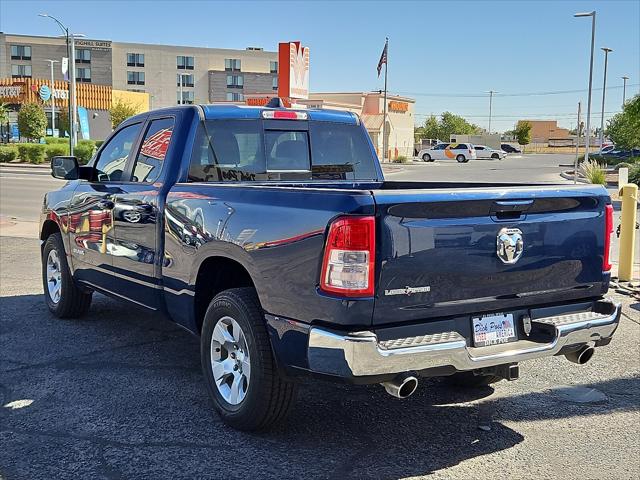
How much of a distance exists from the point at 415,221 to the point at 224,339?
1551 millimetres

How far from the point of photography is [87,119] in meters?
67.8

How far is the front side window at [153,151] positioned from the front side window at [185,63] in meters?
101

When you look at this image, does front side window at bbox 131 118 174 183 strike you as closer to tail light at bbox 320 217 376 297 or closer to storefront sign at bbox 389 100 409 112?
tail light at bbox 320 217 376 297

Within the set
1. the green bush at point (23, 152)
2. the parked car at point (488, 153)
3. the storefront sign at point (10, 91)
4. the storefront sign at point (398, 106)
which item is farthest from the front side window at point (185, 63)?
the green bush at point (23, 152)

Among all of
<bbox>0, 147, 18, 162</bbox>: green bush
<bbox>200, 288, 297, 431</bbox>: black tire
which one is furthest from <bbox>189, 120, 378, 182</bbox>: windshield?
<bbox>0, 147, 18, 162</bbox>: green bush

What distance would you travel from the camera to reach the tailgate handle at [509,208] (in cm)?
395

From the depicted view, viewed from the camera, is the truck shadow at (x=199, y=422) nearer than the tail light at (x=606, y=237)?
Yes

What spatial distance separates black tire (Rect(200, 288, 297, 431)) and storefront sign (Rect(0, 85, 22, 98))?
65624 mm

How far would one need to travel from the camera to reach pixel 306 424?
181 inches

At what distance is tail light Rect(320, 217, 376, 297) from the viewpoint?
3.55 m

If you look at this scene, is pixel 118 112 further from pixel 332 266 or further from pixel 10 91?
pixel 332 266

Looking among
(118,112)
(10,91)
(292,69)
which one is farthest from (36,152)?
(292,69)

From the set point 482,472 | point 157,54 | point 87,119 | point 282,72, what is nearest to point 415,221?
point 482,472

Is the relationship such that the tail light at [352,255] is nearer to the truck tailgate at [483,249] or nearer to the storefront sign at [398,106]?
the truck tailgate at [483,249]
